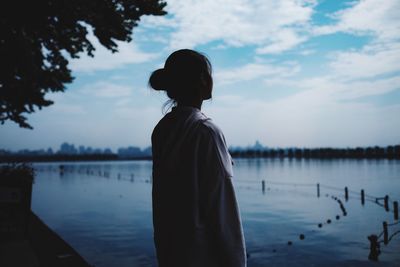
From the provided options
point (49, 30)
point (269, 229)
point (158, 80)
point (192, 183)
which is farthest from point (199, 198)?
point (269, 229)

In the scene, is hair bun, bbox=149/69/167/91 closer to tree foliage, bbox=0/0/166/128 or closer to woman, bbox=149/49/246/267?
woman, bbox=149/49/246/267

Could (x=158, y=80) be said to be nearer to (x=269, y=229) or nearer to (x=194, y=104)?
(x=194, y=104)

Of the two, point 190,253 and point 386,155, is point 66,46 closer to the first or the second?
point 190,253

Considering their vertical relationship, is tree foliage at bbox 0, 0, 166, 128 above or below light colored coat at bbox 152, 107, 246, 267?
above

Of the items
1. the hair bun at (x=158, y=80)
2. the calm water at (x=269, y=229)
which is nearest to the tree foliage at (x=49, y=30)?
the hair bun at (x=158, y=80)

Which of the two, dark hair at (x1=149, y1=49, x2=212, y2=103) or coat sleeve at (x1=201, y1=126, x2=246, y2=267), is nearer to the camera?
coat sleeve at (x1=201, y1=126, x2=246, y2=267)

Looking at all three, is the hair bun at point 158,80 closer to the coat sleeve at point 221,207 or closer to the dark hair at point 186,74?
the dark hair at point 186,74

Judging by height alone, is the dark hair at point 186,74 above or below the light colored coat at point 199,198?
above

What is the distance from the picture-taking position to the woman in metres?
1.77

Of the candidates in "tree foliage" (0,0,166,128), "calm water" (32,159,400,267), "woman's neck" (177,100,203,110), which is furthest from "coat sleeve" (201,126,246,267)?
"calm water" (32,159,400,267)

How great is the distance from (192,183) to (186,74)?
2.14 feet

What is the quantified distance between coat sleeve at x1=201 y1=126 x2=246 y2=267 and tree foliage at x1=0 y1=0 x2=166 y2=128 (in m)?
6.64

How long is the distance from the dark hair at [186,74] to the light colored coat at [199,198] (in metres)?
0.14

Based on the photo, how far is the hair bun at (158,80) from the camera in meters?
2.19
